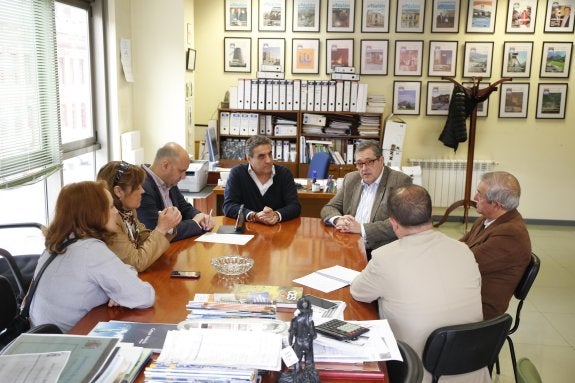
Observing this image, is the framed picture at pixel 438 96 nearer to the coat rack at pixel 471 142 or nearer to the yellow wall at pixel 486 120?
the yellow wall at pixel 486 120

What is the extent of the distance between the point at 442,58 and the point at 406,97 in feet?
2.06

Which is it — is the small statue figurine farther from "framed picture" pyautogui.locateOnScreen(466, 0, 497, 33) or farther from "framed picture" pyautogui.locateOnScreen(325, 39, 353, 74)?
"framed picture" pyautogui.locateOnScreen(466, 0, 497, 33)

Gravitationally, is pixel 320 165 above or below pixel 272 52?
below

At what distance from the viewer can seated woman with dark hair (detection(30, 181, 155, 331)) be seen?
1961 millimetres

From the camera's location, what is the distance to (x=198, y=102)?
6.82 meters

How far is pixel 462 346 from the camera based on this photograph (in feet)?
6.50

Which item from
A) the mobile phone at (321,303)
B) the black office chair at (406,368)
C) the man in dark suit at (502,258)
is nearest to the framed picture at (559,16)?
the man in dark suit at (502,258)

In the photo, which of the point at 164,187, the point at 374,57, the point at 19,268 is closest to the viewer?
the point at 19,268

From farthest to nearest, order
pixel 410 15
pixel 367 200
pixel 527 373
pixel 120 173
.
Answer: pixel 410 15, pixel 367 200, pixel 120 173, pixel 527 373

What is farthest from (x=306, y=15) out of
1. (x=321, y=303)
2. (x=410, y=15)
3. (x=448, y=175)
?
(x=321, y=303)

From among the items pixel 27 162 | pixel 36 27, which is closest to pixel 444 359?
pixel 27 162

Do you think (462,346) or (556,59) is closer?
(462,346)

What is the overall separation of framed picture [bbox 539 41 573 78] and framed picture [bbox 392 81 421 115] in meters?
1.52

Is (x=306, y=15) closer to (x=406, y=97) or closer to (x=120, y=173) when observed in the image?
(x=406, y=97)
